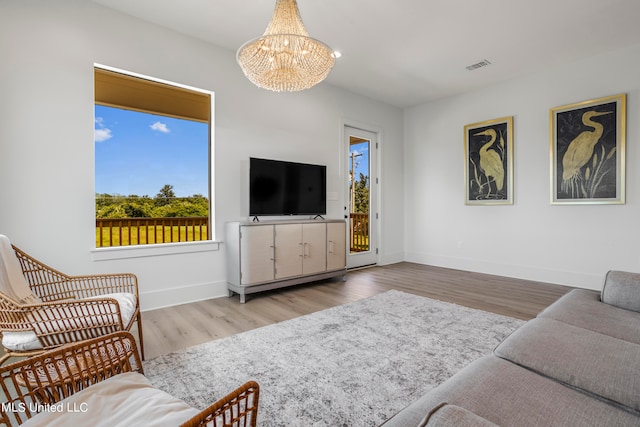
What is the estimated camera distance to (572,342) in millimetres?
1247

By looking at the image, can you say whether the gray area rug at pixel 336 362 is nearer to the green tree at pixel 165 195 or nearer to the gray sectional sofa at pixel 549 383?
the gray sectional sofa at pixel 549 383

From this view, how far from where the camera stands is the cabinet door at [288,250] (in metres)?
3.69

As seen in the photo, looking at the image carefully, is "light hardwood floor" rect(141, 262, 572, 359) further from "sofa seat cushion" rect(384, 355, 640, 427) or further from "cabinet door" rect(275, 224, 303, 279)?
"sofa seat cushion" rect(384, 355, 640, 427)

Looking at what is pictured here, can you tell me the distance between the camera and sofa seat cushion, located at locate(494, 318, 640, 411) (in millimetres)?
970

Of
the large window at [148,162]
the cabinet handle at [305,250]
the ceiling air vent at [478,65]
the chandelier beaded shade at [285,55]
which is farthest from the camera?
the large window at [148,162]

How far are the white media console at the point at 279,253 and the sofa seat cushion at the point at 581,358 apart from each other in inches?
104

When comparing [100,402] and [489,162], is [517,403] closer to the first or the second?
[100,402]

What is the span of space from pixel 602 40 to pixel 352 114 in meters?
3.10

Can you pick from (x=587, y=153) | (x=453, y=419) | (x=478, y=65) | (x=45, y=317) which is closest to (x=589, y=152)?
(x=587, y=153)

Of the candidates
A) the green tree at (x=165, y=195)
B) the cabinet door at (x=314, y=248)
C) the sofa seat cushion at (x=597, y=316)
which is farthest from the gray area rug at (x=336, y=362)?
the green tree at (x=165, y=195)

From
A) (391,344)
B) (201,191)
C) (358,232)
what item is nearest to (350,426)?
(391,344)

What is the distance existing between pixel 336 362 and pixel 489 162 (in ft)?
13.6

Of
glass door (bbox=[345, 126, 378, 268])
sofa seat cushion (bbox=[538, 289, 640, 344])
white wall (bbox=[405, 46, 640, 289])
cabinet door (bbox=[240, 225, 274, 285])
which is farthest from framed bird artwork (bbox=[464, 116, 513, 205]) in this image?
cabinet door (bbox=[240, 225, 274, 285])

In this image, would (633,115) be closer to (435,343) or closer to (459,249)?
(459,249)
